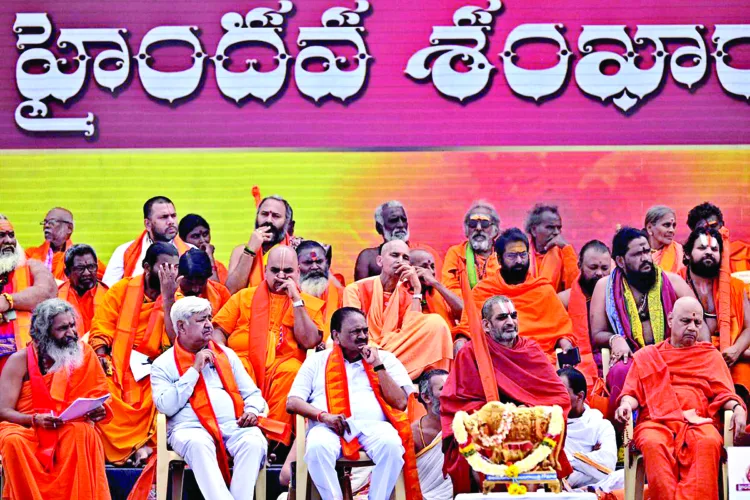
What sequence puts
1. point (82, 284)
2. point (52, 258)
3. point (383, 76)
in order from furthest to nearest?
point (383, 76) → point (52, 258) → point (82, 284)

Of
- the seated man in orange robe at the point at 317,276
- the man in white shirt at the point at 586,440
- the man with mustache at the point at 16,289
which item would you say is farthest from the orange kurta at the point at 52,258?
the man in white shirt at the point at 586,440

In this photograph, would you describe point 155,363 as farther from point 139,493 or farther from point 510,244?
point 510,244

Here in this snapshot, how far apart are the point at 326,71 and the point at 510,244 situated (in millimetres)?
1882

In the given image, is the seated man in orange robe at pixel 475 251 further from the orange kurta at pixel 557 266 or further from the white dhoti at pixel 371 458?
the white dhoti at pixel 371 458

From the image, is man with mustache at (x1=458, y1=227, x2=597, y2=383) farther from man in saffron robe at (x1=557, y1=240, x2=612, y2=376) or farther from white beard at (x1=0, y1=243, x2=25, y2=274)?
white beard at (x1=0, y1=243, x2=25, y2=274)

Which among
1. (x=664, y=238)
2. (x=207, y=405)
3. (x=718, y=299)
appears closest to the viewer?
(x=207, y=405)

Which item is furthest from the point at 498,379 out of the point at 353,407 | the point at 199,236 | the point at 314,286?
the point at 199,236

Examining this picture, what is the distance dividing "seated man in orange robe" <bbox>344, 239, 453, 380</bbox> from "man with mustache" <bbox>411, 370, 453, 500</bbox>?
0.68 feet

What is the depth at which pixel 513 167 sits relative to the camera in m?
8.77

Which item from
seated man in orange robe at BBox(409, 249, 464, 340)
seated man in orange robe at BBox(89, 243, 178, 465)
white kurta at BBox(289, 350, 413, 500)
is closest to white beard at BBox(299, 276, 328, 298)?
seated man in orange robe at BBox(409, 249, 464, 340)

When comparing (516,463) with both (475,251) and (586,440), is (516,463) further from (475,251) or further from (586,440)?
(475,251)

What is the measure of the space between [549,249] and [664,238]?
0.76 m

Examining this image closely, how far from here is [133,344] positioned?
761 cm

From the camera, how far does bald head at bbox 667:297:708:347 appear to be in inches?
275
